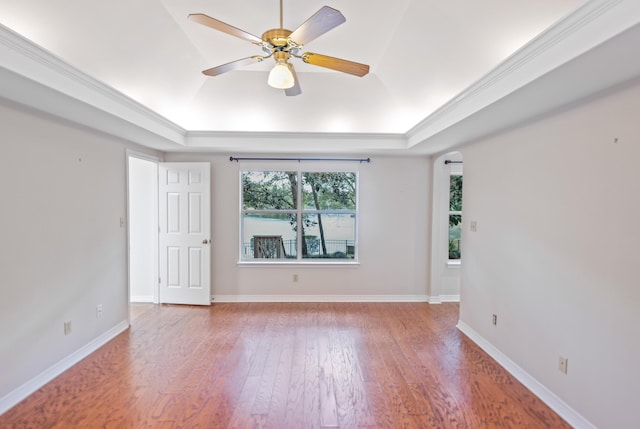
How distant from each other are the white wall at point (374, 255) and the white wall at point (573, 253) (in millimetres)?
1503

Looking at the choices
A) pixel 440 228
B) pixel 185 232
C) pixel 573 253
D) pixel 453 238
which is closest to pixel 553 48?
pixel 573 253

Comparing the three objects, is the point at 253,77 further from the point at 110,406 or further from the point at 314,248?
the point at 110,406

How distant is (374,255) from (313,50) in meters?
2.88

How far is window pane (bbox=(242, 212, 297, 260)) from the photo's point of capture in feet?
15.6

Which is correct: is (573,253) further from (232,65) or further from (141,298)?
(141,298)

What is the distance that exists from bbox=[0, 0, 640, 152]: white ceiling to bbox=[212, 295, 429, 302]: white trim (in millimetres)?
2180

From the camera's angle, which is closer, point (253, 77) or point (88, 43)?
point (88, 43)

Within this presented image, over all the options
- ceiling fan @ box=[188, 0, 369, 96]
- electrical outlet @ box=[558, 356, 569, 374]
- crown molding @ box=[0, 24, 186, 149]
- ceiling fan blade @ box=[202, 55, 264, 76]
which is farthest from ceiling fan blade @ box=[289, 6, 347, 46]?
electrical outlet @ box=[558, 356, 569, 374]

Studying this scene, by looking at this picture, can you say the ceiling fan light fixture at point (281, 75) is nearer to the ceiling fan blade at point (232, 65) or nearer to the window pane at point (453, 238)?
the ceiling fan blade at point (232, 65)

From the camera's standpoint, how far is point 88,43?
2.30m

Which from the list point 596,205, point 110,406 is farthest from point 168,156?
point 596,205

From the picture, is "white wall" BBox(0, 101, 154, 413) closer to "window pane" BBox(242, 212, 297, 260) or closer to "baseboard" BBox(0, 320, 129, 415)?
"baseboard" BBox(0, 320, 129, 415)

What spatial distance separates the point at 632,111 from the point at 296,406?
2821mm

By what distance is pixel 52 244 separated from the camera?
2.65 meters
